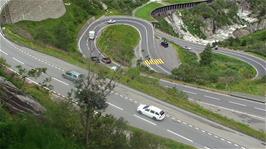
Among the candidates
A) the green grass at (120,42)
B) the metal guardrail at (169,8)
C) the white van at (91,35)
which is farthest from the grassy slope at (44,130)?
the metal guardrail at (169,8)

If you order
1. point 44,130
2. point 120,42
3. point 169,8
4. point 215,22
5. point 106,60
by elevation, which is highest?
point 44,130

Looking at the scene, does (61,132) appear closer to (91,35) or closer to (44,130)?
(44,130)

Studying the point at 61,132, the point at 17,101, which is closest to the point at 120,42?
the point at 17,101

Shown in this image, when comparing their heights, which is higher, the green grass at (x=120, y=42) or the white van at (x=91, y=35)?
the white van at (x=91, y=35)

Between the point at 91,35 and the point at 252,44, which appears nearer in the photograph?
the point at 91,35

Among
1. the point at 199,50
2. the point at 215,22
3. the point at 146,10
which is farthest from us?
the point at 215,22

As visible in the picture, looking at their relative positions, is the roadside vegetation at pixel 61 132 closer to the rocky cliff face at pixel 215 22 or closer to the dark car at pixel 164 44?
the dark car at pixel 164 44

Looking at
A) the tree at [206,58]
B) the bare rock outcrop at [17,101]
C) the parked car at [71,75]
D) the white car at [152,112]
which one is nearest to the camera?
the bare rock outcrop at [17,101]
